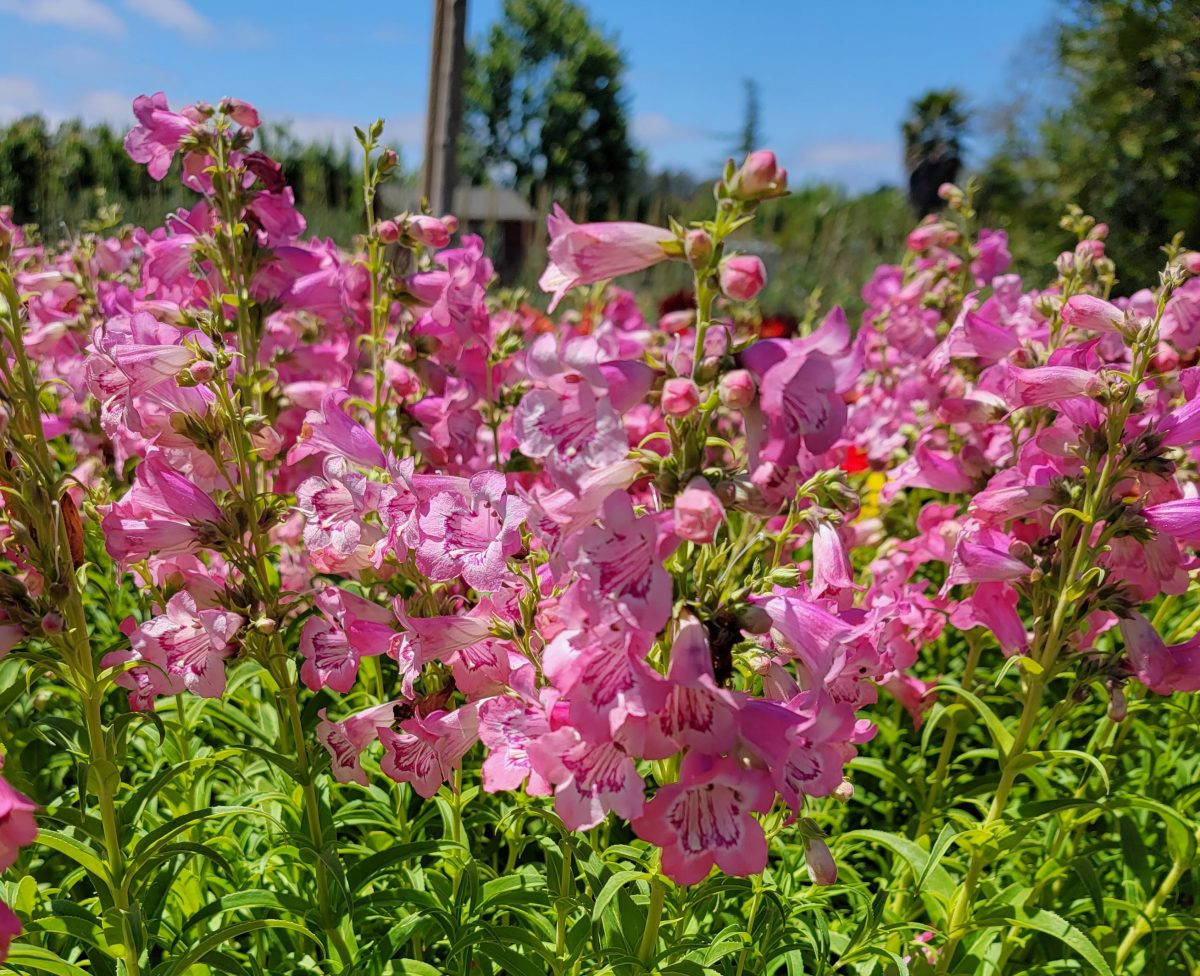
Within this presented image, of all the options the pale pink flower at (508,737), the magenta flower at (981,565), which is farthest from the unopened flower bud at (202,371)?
the magenta flower at (981,565)

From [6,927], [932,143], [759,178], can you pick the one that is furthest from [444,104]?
[932,143]

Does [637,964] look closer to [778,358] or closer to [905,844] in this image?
[905,844]

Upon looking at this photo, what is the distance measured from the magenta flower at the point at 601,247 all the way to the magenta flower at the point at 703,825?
781mm

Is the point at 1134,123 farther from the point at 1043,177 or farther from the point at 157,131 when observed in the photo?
the point at 157,131

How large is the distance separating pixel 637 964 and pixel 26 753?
216cm

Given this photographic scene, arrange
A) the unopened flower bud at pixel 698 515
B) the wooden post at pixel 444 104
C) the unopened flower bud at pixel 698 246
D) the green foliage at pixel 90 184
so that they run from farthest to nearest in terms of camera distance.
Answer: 1. the green foliage at pixel 90 184
2. the wooden post at pixel 444 104
3. the unopened flower bud at pixel 698 246
4. the unopened flower bud at pixel 698 515

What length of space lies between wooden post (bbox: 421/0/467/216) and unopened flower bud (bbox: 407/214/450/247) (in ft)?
8.05

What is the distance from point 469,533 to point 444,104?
4.26m

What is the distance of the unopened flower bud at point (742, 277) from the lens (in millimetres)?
1379

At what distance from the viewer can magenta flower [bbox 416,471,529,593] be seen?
1609 mm

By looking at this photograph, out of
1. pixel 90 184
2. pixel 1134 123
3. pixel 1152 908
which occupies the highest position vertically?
pixel 1134 123

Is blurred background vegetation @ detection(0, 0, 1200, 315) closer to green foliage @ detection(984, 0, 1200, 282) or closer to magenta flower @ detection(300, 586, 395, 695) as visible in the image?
green foliage @ detection(984, 0, 1200, 282)

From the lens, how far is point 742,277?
1.38 metres

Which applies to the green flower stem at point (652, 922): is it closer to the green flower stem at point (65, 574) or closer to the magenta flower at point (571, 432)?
the magenta flower at point (571, 432)
